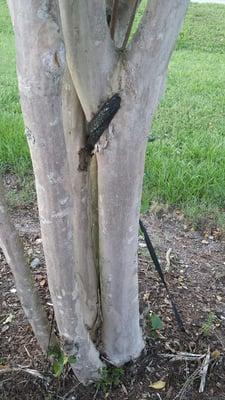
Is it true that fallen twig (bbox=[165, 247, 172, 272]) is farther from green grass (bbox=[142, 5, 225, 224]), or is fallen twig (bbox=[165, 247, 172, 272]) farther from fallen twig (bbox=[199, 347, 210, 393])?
fallen twig (bbox=[199, 347, 210, 393])

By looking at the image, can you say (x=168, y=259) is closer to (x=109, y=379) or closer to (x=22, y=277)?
(x=109, y=379)

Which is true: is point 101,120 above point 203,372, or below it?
above

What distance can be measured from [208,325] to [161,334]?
21 centimetres

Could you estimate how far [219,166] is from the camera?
3732 millimetres

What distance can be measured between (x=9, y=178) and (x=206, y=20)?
19.8ft

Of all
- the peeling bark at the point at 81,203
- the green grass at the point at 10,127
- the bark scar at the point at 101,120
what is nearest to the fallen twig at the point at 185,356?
the peeling bark at the point at 81,203

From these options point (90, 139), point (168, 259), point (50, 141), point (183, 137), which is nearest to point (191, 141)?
point (183, 137)

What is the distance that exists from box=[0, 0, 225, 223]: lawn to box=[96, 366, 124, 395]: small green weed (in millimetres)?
1308

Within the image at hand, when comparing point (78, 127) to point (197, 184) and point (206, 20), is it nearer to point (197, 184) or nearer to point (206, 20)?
point (197, 184)

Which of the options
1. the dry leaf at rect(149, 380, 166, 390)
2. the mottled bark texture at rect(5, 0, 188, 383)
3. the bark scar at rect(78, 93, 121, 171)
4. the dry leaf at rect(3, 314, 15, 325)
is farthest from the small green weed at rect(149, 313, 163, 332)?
the bark scar at rect(78, 93, 121, 171)

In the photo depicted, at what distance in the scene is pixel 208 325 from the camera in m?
2.35

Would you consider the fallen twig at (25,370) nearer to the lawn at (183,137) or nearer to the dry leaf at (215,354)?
the dry leaf at (215,354)

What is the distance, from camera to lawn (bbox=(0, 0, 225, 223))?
345 centimetres

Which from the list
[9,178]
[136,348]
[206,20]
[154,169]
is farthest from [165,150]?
[206,20]
